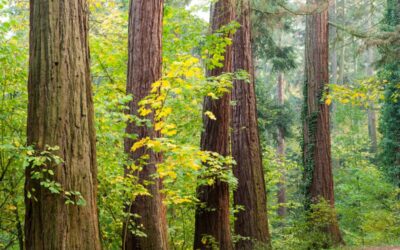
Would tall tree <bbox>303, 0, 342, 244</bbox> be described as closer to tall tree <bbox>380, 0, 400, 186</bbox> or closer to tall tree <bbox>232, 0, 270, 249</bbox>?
tall tree <bbox>232, 0, 270, 249</bbox>

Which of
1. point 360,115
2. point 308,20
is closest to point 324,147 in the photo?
point 308,20

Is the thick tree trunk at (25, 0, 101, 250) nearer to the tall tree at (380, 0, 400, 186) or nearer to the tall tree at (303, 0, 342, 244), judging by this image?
the tall tree at (303, 0, 342, 244)

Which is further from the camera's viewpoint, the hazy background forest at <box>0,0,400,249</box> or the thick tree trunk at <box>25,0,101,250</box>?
the hazy background forest at <box>0,0,400,249</box>

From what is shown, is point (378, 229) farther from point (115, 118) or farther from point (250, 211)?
point (115, 118)

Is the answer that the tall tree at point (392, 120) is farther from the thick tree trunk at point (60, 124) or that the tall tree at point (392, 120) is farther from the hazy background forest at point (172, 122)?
the thick tree trunk at point (60, 124)

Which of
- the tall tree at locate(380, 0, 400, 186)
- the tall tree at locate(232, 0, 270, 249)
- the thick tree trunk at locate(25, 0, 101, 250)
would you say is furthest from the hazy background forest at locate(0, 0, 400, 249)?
the tall tree at locate(380, 0, 400, 186)

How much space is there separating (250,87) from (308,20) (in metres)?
4.54

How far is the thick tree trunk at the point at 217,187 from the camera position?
817 centimetres

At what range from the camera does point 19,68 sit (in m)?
5.41

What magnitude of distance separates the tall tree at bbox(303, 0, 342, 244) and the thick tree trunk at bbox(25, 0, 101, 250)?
32.5ft

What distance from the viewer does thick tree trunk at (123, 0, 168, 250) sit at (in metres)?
5.64

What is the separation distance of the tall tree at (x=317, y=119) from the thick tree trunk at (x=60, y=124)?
990 centimetres

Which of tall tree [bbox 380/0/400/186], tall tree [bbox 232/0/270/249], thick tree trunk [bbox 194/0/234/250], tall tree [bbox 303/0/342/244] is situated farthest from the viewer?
tall tree [bbox 380/0/400/186]

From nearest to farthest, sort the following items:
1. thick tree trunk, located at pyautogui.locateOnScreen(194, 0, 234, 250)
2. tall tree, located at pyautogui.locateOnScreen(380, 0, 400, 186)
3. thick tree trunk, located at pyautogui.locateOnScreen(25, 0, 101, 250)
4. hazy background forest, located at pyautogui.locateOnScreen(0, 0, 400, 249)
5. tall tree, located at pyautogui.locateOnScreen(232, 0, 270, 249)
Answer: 1. thick tree trunk, located at pyautogui.locateOnScreen(25, 0, 101, 250)
2. hazy background forest, located at pyautogui.locateOnScreen(0, 0, 400, 249)
3. thick tree trunk, located at pyautogui.locateOnScreen(194, 0, 234, 250)
4. tall tree, located at pyautogui.locateOnScreen(232, 0, 270, 249)
5. tall tree, located at pyautogui.locateOnScreen(380, 0, 400, 186)
